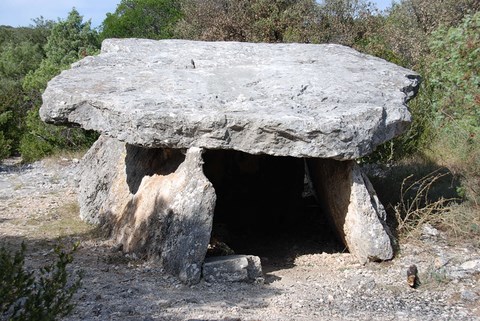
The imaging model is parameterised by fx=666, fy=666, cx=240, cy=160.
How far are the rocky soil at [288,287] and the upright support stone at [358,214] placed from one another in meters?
0.14

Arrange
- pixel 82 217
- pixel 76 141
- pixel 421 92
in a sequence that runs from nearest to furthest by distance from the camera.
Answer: pixel 82 217 → pixel 421 92 → pixel 76 141

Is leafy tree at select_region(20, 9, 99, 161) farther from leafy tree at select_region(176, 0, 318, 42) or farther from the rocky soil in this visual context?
the rocky soil

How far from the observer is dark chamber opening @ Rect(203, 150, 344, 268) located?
7.85 metres

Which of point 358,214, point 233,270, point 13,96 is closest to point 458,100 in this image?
point 358,214

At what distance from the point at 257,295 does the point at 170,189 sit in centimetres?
142

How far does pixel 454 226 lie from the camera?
22.4 feet

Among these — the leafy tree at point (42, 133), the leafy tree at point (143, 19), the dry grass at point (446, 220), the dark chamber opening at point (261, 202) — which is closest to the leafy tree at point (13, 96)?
the leafy tree at point (42, 133)

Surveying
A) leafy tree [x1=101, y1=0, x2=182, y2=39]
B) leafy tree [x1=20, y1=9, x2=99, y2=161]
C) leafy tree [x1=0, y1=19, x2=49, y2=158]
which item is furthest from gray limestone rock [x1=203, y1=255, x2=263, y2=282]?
leafy tree [x1=101, y1=0, x2=182, y2=39]

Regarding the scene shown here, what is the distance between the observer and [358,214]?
629cm

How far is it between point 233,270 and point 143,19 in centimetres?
2180

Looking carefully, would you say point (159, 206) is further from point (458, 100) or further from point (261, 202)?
point (458, 100)

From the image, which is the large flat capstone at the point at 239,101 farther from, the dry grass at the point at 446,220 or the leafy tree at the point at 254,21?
the leafy tree at the point at 254,21

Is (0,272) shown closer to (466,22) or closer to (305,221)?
(305,221)

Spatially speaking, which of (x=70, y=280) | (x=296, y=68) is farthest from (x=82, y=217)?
(x=296, y=68)
